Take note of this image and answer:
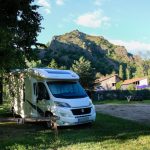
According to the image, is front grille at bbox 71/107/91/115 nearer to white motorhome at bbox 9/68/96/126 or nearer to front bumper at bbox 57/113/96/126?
white motorhome at bbox 9/68/96/126

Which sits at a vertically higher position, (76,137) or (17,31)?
(17,31)

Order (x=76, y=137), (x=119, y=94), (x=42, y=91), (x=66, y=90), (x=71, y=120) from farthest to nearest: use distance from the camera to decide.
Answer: (x=119, y=94), (x=42, y=91), (x=66, y=90), (x=71, y=120), (x=76, y=137)

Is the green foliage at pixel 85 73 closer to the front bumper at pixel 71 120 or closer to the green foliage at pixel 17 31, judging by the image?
the green foliage at pixel 17 31

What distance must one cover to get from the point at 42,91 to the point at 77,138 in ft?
16.5

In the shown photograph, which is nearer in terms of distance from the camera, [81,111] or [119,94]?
[81,111]

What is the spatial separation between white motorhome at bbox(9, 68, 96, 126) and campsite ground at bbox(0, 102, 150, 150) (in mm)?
589

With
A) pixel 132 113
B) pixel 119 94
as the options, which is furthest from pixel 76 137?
pixel 119 94

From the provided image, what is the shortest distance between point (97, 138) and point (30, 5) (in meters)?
9.98

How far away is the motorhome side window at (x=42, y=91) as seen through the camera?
1768 cm

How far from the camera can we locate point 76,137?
543 inches

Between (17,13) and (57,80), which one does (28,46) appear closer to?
(17,13)

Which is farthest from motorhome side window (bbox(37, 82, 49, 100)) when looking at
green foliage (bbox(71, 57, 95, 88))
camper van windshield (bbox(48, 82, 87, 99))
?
green foliage (bbox(71, 57, 95, 88))

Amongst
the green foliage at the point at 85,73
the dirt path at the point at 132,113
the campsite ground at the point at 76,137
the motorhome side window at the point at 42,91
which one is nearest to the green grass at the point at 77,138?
the campsite ground at the point at 76,137

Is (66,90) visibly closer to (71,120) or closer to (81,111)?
(81,111)
